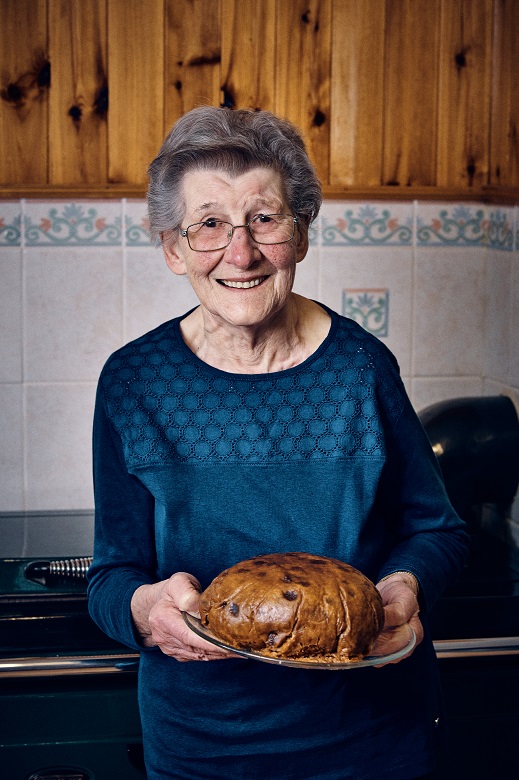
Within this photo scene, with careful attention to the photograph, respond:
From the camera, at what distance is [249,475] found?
→ 1194 mm

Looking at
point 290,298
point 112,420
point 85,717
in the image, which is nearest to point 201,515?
point 112,420

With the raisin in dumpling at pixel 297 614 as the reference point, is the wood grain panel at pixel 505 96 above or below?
above

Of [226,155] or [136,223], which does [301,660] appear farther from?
[136,223]

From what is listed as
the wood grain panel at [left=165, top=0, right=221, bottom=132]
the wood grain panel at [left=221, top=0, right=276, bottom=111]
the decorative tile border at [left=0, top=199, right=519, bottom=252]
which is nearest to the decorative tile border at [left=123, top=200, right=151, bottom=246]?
the decorative tile border at [left=0, top=199, right=519, bottom=252]

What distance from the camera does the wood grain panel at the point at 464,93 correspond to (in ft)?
6.98

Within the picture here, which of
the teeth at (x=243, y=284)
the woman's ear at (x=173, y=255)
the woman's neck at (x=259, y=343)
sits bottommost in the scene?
the woman's neck at (x=259, y=343)

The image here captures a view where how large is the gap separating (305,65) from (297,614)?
1.41 metres

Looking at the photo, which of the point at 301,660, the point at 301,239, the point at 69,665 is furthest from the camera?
the point at 69,665

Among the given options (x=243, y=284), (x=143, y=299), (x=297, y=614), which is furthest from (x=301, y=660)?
(x=143, y=299)

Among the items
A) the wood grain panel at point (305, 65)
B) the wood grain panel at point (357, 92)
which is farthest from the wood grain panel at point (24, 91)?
the wood grain panel at point (357, 92)

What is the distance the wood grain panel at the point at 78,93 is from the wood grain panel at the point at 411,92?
2.02ft

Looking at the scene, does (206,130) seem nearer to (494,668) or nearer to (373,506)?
(373,506)

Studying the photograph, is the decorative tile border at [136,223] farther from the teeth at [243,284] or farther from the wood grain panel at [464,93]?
the teeth at [243,284]

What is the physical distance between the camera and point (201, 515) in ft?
3.95
